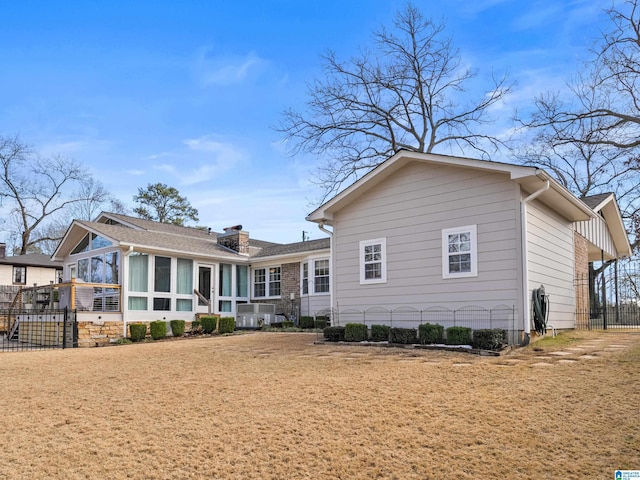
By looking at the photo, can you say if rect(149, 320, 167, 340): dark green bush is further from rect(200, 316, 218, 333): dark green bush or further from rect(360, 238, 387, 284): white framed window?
rect(360, 238, 387, 284): white framed window

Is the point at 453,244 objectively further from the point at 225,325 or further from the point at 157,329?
the point at 157,329

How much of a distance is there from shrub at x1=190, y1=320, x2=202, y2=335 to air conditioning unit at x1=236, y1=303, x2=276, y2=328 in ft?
5.55

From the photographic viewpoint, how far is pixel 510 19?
47.5ft

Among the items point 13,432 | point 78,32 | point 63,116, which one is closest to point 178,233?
point 63,116

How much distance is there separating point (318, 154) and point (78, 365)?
48.2 ft

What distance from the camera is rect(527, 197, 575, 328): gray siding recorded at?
36.2 feet

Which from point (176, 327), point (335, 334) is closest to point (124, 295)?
point (176, 327)

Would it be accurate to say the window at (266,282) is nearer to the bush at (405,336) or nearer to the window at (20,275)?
the bush at (405,336)

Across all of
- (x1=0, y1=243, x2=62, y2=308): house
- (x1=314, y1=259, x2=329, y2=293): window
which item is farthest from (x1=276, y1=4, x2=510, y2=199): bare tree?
(x1=0, y1=243, x2=62, y2=308): house

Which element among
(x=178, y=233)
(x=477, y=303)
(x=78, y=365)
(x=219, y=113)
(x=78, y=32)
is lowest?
(x=78, y=365)

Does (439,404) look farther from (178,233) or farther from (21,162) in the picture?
(21,162)

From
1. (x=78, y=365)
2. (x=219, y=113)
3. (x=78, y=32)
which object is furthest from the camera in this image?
(x=219, y=113)

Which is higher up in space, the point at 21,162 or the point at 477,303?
the point at 21,162

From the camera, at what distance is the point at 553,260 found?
12.3 meters
